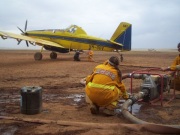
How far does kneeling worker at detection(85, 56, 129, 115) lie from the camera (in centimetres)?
552

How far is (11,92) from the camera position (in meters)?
7.93

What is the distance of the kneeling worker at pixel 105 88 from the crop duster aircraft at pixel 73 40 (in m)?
14.2

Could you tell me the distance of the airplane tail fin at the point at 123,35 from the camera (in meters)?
22.1

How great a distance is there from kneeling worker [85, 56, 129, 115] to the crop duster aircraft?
14.2m

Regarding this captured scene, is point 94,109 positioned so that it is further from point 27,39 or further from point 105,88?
point 27,39

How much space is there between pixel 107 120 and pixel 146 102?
1895mm

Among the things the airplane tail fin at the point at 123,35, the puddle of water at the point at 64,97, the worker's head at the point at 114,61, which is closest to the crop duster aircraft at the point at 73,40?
the airplane tail fin at the point at 123,35

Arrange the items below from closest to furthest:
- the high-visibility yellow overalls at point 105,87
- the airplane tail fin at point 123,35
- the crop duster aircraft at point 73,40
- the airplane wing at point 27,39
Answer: the high-visibility yellow overalls at point 105,87 → the airplane wing at point 27,39 → the crop duster aircraft at point 73,40 → the airplane tail fin at point 123,35

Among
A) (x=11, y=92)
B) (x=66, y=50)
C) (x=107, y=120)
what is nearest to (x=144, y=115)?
(x=107, y=120)

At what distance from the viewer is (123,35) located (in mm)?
22234

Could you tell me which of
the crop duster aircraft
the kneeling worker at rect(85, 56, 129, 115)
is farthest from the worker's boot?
the crop duster aircraft

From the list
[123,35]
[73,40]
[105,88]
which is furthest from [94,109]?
[123,35]

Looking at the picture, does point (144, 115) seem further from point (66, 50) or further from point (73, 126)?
point (66, 50)

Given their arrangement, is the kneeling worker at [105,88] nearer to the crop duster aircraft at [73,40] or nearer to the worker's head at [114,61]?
the worker's head at [114,61]
